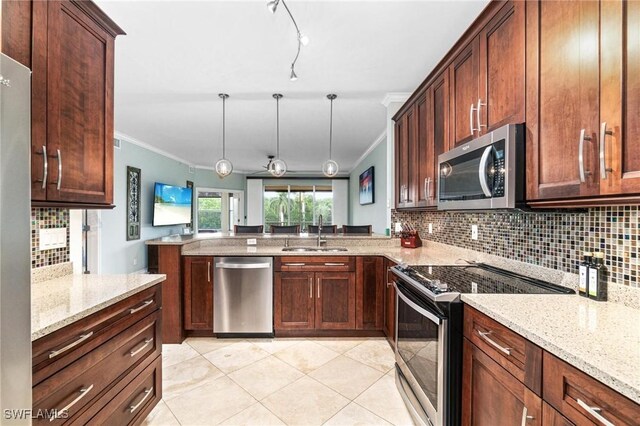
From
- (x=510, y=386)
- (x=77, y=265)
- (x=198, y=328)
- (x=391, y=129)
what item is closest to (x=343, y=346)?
(x=198, y=328)

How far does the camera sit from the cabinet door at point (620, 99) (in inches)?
36.5

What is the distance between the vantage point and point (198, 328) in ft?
9.73

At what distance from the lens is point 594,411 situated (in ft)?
2.49

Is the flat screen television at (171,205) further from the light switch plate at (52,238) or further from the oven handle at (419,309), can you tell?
the oven handle at (419,309)

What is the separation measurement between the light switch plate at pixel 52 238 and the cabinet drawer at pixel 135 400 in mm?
883

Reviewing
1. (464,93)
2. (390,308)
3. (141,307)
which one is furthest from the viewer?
(390,308)

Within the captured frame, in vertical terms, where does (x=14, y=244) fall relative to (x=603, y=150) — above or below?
below

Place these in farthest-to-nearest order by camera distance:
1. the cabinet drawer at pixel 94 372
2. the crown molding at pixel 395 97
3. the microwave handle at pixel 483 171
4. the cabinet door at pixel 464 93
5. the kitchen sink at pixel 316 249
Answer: the crown molding at pixel 395 97 → the kitchen sink at pixel 316 249 → the cabinet door at pixel 464 93 → the microwave handle at pixel 483 171 → the cabinet drawer at pixel 94 372

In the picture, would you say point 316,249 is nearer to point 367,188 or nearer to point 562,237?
point 562,237

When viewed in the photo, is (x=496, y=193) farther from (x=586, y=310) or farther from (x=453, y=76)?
(x=453, y=76)

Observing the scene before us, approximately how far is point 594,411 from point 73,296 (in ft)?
6.44

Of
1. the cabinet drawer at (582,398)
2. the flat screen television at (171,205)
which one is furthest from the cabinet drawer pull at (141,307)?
the flat screen television at (171,205)

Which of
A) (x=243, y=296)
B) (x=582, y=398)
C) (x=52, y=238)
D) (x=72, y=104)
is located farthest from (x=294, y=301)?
(x=582, y=398)

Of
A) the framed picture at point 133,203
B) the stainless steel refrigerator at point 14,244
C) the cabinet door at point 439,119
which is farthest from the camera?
the framed picture at point 133,203
